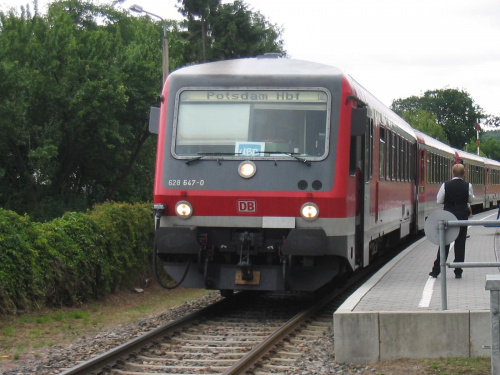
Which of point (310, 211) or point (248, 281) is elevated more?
point (310, 211)

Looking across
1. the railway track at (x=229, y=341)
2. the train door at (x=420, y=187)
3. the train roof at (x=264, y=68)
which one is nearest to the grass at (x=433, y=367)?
the railway track at (x=229, y=341)

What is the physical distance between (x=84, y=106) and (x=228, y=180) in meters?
22.5

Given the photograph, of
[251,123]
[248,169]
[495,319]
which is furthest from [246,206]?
[495,319]

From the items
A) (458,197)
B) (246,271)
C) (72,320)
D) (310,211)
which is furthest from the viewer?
(458,197)

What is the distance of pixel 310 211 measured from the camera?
36.0 ft

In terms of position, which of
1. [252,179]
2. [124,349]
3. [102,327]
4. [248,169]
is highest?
[248,169]

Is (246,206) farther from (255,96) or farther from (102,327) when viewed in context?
(102,327)

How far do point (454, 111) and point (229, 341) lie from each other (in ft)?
377

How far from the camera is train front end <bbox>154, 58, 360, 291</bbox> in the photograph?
11031 millimetres

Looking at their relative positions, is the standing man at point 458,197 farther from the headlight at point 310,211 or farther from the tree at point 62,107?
the tree at point 62,107

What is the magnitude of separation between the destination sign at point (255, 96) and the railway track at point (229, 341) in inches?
109

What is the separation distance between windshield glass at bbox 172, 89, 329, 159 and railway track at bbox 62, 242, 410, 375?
84.5 inches

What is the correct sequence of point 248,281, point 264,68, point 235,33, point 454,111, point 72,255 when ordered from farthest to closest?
point 454,111
point 235,33
point 72,255
point 264,68
point 248,281

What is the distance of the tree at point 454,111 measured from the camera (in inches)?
4646
